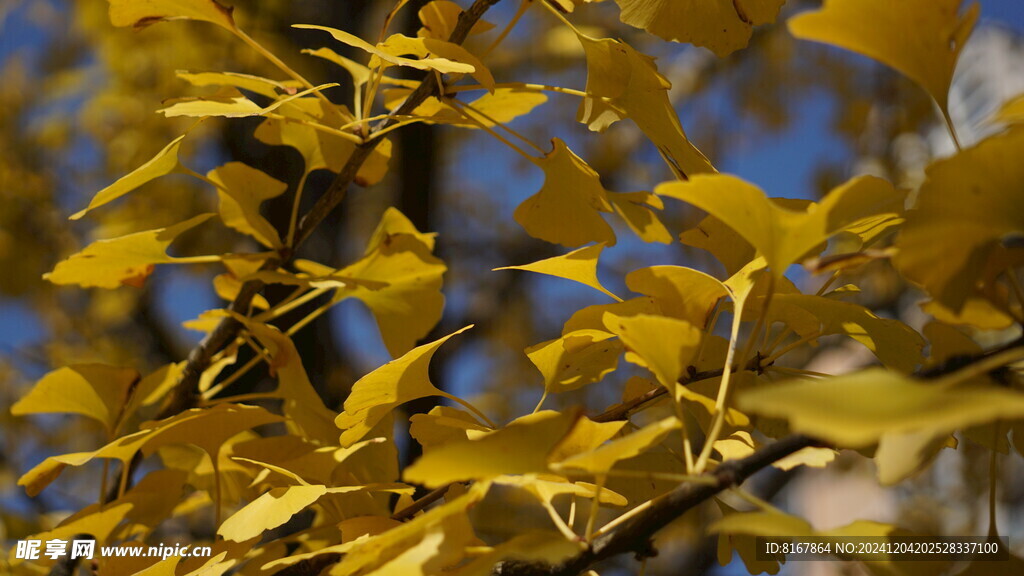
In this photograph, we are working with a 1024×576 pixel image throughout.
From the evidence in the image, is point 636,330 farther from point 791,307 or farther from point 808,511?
point 808,511

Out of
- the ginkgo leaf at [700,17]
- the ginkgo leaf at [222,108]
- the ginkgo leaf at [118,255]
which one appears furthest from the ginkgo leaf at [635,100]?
the ginkgo leaf at [118,255]

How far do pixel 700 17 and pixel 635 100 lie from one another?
0.05m

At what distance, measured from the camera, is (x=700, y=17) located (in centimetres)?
36

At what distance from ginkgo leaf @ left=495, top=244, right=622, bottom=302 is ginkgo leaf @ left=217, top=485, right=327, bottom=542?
136mm

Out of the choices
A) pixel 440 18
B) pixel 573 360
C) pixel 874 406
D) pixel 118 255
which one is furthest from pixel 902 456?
pixel 118 255

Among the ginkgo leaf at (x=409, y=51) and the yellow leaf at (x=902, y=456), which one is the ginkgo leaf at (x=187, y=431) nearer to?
the ginkgo leaf at (x=409, y=51)

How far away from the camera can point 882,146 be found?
204 centimetres

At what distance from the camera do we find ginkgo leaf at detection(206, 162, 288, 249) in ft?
1.51

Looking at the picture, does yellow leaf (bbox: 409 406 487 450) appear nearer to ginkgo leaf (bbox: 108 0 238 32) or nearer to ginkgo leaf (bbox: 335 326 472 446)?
ginkgo leaf (bbox: 335 326 472 446)

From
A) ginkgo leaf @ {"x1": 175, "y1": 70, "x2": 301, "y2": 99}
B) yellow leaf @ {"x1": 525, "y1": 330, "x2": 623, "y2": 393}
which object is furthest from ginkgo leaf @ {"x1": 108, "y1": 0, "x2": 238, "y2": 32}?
yellow leaf @ {"x1": 525, "y1": 330, "x2": 623, "y2": 393}

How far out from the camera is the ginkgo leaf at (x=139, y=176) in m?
0.38

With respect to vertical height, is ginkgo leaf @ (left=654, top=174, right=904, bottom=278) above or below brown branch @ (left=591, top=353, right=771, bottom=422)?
above

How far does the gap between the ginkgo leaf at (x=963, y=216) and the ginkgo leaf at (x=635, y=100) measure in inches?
5.5

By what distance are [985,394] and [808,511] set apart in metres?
7.80
